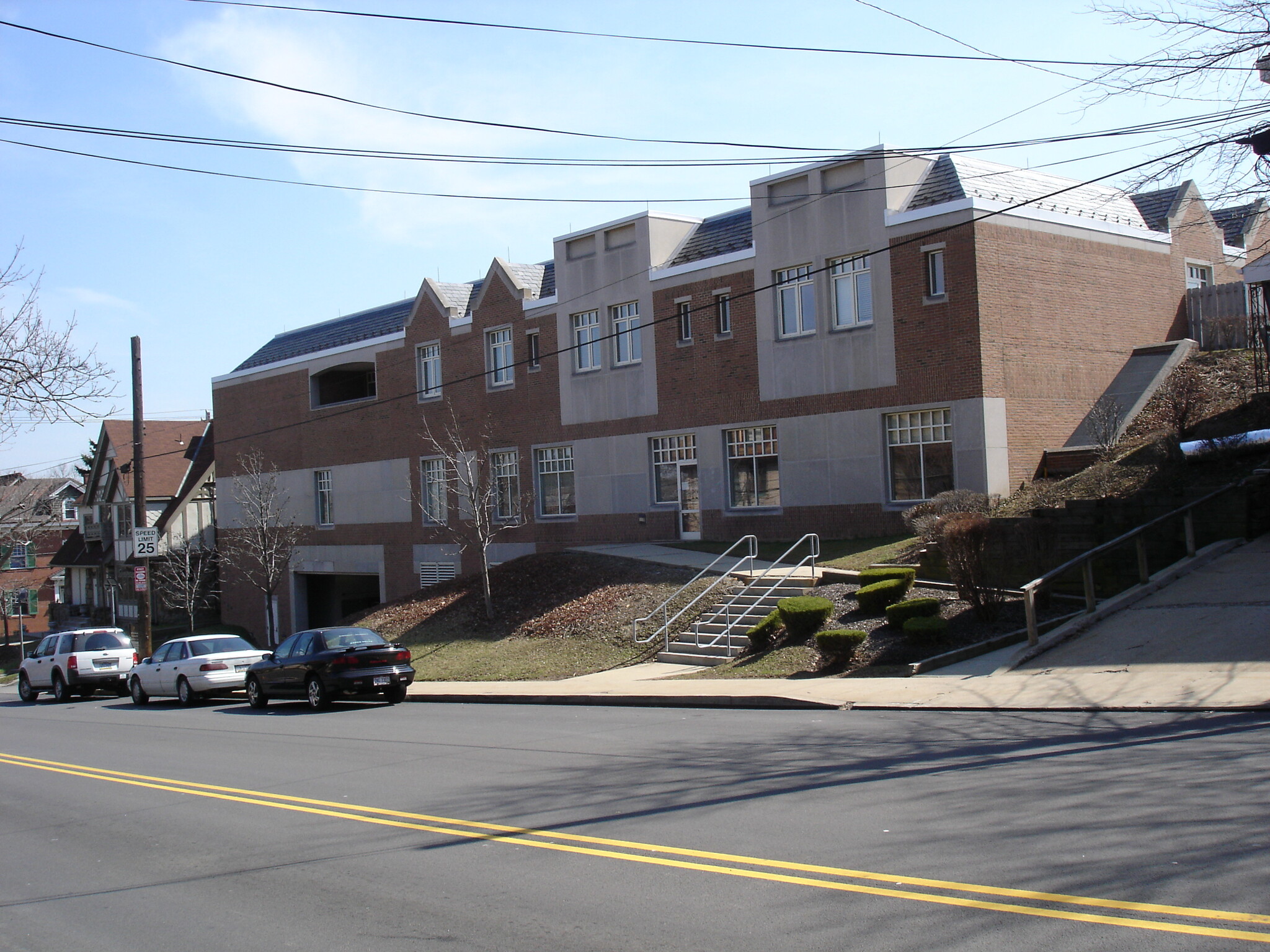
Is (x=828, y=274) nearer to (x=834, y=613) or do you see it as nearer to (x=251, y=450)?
(x=834, y=613)

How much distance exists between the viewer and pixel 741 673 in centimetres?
1781

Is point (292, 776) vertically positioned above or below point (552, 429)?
below

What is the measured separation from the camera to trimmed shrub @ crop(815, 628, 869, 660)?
54.1 feet

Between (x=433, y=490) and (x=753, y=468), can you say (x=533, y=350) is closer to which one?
(x=433, y=490)

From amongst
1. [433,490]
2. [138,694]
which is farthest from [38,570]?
[138,694]

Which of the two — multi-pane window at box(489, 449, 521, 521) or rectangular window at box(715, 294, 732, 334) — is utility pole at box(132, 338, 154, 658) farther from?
rectangular window at box(715, 294, 732, 334)

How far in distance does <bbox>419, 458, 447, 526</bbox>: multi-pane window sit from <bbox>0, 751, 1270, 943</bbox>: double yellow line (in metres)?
28.1

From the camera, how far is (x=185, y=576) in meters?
46.9

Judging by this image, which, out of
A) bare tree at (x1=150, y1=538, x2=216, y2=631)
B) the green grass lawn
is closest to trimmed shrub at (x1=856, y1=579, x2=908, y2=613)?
the green grass lawn

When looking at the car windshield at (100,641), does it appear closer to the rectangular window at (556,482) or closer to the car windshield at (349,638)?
the car windshield at (349,638)

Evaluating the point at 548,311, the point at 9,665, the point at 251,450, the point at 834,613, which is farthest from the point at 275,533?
the point at 834,613

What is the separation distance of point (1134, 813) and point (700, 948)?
340 centimetres

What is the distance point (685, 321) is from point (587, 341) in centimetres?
419

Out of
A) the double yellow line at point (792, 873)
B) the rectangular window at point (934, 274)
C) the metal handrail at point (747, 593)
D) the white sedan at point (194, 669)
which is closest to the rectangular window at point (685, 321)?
the rectangular window at point (934, 274)
